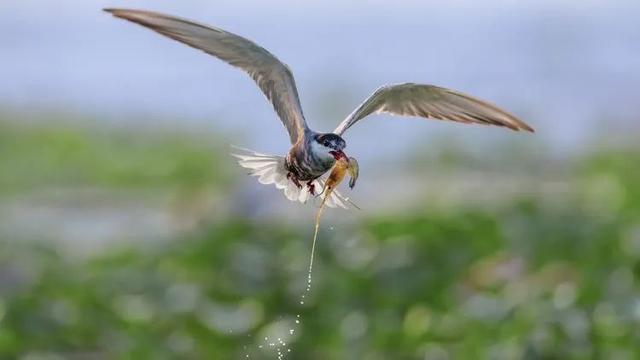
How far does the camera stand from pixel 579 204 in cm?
627

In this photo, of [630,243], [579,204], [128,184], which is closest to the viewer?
[630,243]

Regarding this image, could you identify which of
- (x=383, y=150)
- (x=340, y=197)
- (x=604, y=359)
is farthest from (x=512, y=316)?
(x=383, y=150)

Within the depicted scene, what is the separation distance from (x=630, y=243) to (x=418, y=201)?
202 centimetres

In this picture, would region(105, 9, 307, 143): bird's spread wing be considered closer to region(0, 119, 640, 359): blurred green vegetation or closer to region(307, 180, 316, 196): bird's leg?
region(307, 180, 316, 196): bird's leg

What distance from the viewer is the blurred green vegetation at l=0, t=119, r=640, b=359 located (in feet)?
→ 14.4

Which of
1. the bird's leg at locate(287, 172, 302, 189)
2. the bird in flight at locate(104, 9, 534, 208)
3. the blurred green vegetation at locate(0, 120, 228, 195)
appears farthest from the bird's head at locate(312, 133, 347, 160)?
the blurred green vegetation at locate(0, 120, 228, 195)

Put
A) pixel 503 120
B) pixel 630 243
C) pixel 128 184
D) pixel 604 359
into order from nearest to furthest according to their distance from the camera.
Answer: pixel 503 120, pixel 604 359, pixel 630 243, pixel 128 184

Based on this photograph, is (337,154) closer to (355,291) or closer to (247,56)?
(247,56)

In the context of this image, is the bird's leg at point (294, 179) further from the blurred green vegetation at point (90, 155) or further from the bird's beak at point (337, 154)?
the blurred green vegetation at point (90, 155)

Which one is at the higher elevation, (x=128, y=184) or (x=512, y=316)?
(x=512, y=316)

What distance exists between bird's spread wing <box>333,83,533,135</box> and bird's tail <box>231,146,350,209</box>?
12 centimetres

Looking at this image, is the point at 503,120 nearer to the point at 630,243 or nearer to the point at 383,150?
the point at 630,243

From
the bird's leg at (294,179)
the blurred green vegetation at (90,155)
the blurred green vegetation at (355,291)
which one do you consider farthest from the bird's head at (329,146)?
the blurred green vegetation at (90,155)

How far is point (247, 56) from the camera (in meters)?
1.96
